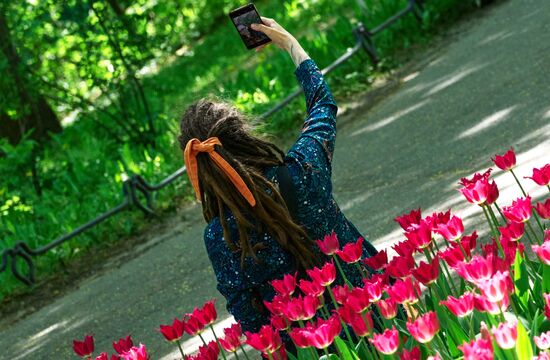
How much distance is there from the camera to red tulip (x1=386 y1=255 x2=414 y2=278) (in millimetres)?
2844

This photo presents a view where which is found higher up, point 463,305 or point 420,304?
point 463,305

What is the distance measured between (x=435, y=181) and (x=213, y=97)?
13.1 feet

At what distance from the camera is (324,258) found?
3451mm

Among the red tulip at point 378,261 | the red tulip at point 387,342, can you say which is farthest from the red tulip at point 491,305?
the red tulip at point 378,261

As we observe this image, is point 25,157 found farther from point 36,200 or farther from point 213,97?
point 213,97

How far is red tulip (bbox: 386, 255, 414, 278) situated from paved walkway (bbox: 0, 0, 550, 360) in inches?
122

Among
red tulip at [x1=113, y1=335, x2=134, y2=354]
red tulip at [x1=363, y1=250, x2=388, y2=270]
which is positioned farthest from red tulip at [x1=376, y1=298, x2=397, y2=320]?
red tulip at [x1=113, y1=335, x2=134, y2=354]

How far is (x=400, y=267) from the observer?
9.34 ft

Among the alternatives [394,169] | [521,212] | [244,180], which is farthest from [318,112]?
[394,169]

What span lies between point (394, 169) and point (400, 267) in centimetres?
534

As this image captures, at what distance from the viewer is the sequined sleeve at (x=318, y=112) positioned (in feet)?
11.5

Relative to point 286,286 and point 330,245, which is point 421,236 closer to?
point 330,245

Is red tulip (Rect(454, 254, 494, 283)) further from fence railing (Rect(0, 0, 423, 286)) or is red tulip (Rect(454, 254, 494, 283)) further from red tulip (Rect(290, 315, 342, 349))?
fence railing (Rect(0, 0, 423, 286))

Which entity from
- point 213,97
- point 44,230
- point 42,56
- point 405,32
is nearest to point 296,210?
point 213,97
